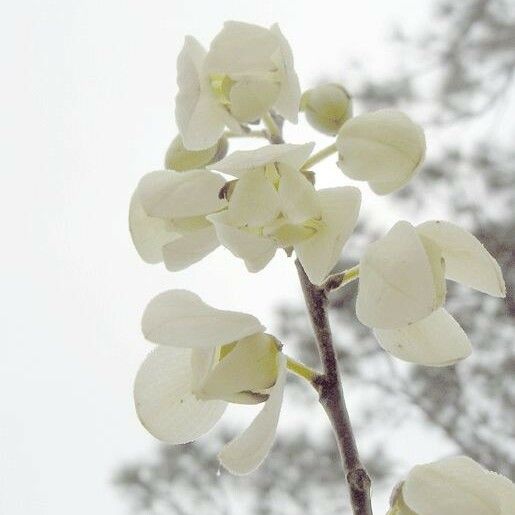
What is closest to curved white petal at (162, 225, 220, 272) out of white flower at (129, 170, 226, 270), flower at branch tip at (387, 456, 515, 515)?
white flower at (129, 170, 226, 270)

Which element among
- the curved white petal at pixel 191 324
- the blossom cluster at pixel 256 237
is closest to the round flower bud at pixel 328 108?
the blossom cluster at pixel 256 237

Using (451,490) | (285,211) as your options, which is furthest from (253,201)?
(451,490)

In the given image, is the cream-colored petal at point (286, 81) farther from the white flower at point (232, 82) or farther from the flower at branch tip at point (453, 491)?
the flower at branch tip at point (453, 491)

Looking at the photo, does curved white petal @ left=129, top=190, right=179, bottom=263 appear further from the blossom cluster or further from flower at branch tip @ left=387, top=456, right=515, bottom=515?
flower at branch tip @ left=387, top=456, right=515, bottom=515

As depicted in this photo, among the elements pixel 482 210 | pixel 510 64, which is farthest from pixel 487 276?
pixel 510 64

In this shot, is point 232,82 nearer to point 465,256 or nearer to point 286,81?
point 286,81
